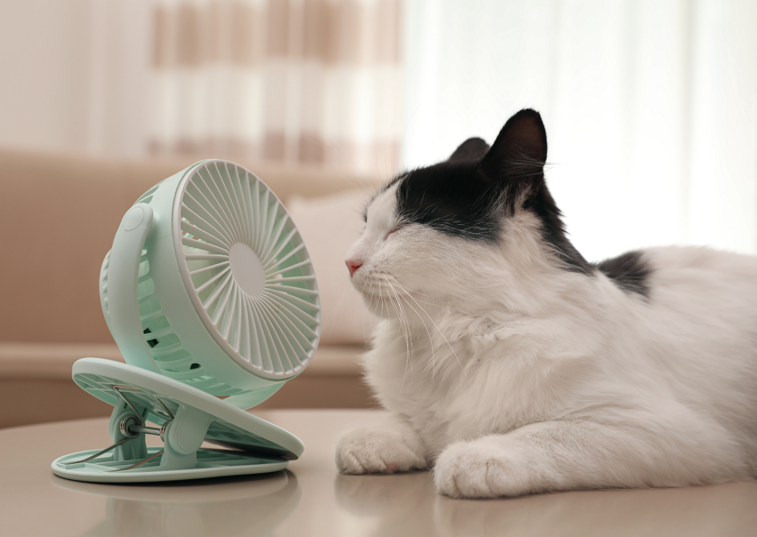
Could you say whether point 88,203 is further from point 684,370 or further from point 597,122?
point 597,122

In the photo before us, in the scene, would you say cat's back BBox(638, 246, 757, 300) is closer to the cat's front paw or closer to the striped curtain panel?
the cat's front paw

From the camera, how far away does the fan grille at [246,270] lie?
2.17 feet

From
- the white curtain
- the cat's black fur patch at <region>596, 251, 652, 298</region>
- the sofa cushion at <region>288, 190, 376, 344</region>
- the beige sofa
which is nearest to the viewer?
the cat's black fur patch at <region>596, 251, 652, 298</region>

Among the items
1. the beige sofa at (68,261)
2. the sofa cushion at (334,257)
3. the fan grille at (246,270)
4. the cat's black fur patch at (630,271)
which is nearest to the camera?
the fan grille at (246,270)

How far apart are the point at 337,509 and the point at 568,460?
0.27 m

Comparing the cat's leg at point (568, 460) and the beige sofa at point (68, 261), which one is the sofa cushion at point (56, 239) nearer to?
the beige sofa at point (68, 261)

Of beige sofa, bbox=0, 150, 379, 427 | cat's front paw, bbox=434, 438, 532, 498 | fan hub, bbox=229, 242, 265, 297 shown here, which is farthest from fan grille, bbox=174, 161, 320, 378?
beige sofa, bbox=0, 150, 379, 427

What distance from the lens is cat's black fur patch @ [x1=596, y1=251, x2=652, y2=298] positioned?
92 cm

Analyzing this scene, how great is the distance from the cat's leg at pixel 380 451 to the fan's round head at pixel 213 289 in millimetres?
140

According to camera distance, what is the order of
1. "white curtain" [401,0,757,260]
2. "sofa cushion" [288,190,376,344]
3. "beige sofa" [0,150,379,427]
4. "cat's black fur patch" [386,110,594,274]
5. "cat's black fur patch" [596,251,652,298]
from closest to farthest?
1. "cat's black fur patch" [386,110,594,274]
2. "cat's black fur patch" [596,251,652,298]
3. "beige sofa" [0,150,379,427]
4. "sofa cushion" [288,190,376,344]
5. "white curtain" [401,0,757,260]

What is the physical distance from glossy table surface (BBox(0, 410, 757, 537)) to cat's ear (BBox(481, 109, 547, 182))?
0.41 m

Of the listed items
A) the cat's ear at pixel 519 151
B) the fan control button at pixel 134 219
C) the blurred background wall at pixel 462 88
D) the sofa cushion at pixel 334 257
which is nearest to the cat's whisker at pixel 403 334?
the cat's ear at pixel 519 151

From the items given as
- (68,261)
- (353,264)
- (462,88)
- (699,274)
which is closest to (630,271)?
(699,274)

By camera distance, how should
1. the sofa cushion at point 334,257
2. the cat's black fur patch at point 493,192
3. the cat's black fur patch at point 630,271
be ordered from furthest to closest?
the sofa cushion at point 334,257
the cat's black fur patch at point 630,271
the cat's black fur patch at point 493,192
